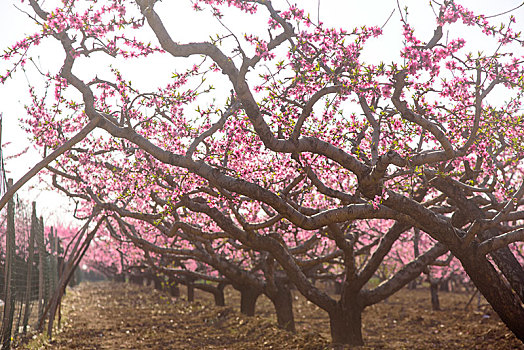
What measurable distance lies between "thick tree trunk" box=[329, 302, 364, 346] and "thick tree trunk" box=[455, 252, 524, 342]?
3.54m

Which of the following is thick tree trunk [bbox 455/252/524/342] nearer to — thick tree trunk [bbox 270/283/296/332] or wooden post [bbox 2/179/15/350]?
thick tree trunk [bbox 270/283/296/332]

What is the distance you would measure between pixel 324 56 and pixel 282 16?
80 centimetres

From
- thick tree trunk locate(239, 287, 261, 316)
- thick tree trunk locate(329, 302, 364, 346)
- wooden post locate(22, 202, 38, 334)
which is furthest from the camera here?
thick tree trunk locate(239, 287, 261, 316)

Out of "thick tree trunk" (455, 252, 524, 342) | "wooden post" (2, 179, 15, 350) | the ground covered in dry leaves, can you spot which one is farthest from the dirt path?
"thick tree trunk" (455, 252, 524, 342)

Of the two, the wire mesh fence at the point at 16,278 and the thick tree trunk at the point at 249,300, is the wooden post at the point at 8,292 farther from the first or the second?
the thick tree trunk at the point at 249,300

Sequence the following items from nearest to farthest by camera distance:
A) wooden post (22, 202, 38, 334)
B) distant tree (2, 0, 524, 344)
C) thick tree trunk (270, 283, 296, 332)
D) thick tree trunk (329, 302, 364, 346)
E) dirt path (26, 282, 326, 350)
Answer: distant tree (2, 0, 524, 344)
thick tree trunk (329, 302, 364, 346)
wooden post (22, 202, 38, 334)
dirt path (26, 282, 326, 350)
thick tree trunk (270, 283, 296, 332)

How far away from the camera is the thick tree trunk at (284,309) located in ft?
45.1

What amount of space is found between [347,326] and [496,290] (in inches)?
151

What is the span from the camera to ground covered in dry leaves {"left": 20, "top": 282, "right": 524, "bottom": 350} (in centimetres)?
1142


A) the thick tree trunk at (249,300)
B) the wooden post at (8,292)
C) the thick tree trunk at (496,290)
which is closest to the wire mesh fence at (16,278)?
the wooden post at (8,292)

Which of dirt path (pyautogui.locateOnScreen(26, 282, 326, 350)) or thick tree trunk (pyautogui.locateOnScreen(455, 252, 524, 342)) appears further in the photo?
dirt path (pyautogui.locateOnScreen(26, 282, 326, 350))

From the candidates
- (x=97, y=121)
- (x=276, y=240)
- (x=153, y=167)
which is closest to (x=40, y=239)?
(x=153, y=167)

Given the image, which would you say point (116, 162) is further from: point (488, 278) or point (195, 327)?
point (488, 278)

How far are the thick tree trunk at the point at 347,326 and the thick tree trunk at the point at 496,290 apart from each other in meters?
3.54
